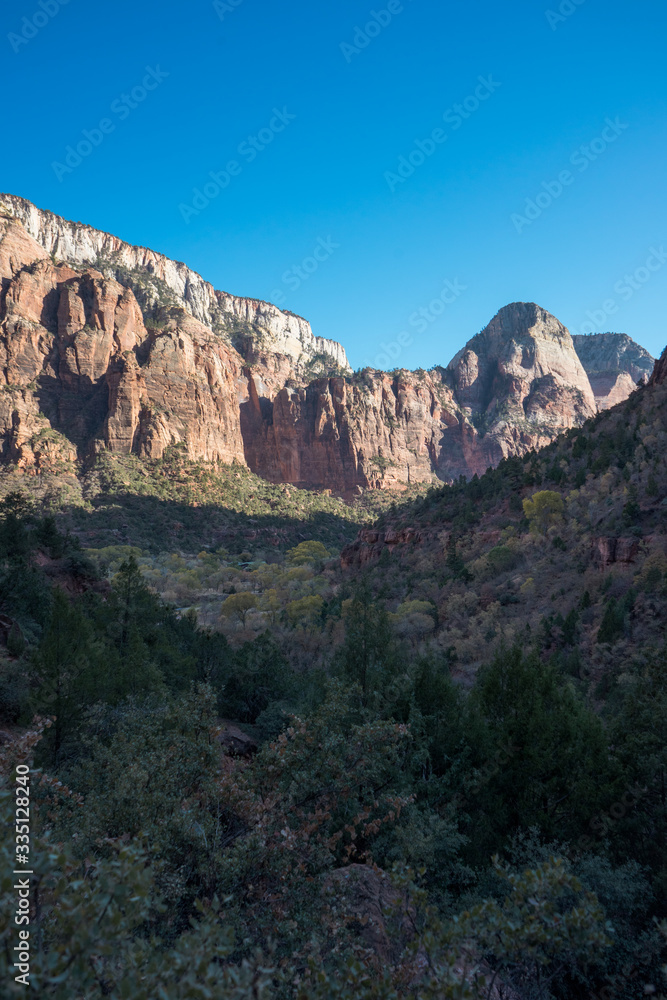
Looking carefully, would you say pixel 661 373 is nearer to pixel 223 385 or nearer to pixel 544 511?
pixel 544 511

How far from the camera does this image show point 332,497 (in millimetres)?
110875

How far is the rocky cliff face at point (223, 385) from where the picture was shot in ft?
277

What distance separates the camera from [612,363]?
6909 inches

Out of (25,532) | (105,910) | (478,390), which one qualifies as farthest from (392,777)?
(478,390)

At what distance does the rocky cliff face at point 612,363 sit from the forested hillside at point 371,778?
15025 cm

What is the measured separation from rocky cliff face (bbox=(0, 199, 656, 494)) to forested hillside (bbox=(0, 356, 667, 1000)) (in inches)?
2613

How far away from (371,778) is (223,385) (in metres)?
106

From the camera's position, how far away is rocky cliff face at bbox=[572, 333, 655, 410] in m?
161

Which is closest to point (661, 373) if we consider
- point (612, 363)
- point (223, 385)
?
point (223, 385)

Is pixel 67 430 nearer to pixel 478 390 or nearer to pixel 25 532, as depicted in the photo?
pixel 25 532

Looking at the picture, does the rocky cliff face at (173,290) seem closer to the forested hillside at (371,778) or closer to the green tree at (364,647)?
the forested hillside at (371,778)

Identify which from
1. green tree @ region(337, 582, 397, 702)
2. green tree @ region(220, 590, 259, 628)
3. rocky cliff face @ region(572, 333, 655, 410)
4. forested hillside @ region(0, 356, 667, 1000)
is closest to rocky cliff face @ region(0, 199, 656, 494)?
rocky cliff face @ region(572, 333, 655, 410)

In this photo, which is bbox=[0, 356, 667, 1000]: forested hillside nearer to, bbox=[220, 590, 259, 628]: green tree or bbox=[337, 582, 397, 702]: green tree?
bbox=[337, 582, 397, 702]: green tree

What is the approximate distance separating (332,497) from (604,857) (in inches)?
4066
